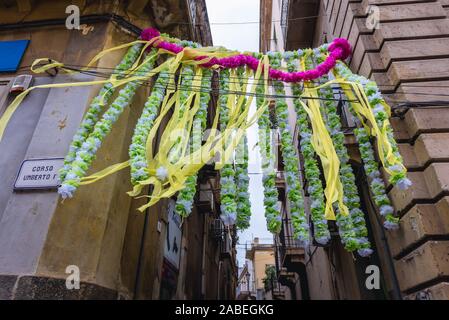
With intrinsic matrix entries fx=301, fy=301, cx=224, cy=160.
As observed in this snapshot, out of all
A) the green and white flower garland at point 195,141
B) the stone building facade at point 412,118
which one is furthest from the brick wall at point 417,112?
the green and white flower garland at point 195,141

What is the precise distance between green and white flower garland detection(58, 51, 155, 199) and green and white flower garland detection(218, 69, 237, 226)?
1373 mm

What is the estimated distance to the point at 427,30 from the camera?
5371mm

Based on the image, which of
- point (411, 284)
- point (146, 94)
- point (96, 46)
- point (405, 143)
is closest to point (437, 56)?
A: point (405, 143)

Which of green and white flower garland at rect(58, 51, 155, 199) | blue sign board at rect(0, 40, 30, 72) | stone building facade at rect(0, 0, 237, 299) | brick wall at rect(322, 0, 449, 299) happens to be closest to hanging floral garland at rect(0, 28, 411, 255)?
green and white flower garland at rect(58, 51, 155, 199)

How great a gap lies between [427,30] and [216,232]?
450 inches

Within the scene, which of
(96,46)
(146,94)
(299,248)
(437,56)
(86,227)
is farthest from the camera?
(299,248)

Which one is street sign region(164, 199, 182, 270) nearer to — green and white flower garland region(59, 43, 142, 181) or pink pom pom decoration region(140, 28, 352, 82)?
green and white flower garland region(59, 43, 142, 181)

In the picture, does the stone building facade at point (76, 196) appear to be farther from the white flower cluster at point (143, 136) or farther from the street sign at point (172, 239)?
the white flower cluster at point (143, 136)

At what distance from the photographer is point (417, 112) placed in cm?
459

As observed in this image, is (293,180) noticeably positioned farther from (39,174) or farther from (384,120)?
(39,174)

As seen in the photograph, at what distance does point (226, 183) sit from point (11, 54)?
508 cm

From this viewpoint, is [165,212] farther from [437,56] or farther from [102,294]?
[437,56]

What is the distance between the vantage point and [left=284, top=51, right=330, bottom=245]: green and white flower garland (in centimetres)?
408

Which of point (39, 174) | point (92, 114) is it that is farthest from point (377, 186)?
point (39, 174)
